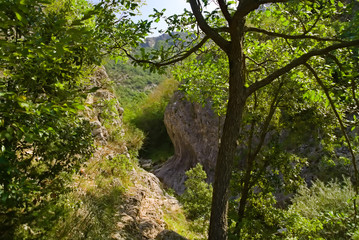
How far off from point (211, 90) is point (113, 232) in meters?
2.97

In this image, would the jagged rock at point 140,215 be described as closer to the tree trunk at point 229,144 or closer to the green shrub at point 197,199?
Answer: the green shrub at point 197,199

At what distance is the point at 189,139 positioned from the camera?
15.5m

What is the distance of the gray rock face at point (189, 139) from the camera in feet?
46.0

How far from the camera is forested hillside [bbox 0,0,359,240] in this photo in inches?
78.7

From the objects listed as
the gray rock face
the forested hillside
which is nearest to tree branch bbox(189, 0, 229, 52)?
the forested hillside

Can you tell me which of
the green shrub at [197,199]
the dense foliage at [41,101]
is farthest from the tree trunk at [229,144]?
the green shrub at [197,199]

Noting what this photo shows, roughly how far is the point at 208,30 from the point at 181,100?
1327mm

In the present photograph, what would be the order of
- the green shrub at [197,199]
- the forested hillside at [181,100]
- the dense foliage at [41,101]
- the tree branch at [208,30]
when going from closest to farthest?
1. the dense foliage at [41,101]
2. the forested hillside at [181,100]
3. the tree branch at [208,30]
4. the green shrub at [197,199]

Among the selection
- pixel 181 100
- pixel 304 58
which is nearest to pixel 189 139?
pixel 181 100

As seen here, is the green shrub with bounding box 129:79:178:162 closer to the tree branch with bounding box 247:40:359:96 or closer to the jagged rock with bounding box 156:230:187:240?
the jagged rock with bounding box 156:230:187:240

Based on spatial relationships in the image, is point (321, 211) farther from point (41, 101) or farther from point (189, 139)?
point (189, 139)

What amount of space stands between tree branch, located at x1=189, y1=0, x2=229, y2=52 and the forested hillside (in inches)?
0.6

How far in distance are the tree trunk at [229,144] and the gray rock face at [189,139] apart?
10.2m

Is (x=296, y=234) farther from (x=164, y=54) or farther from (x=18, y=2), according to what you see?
(x=18, y=2)
